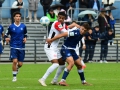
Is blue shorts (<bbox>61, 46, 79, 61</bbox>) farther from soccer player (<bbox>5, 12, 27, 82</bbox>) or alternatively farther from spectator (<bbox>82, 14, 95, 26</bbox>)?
spectator (<bbox>82, 14, 95, 26</bbox>)

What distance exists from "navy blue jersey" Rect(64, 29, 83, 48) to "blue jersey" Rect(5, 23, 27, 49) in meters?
2.16

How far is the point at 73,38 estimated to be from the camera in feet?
56.2

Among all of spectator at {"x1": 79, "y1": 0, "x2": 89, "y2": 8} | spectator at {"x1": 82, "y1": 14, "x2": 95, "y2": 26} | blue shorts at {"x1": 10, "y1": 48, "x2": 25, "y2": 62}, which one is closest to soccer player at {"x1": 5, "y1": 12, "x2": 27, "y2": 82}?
blue shorts at {"x1": 10, "y1": 48, "x2": 25, "y2": 62}

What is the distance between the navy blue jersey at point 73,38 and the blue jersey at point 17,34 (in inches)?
85.0

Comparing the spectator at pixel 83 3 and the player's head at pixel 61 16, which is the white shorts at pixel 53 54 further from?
the spectator at pixel 83 3

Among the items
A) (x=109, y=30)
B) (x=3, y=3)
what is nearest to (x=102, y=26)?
(x=109, y=30)

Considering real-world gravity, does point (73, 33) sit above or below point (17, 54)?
above

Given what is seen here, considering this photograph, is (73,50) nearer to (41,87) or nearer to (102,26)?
(41,87)

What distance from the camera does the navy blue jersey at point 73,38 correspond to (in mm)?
16906

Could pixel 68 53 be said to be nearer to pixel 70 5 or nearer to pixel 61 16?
pixel 61 16

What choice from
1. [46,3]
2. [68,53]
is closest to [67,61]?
[68,53]

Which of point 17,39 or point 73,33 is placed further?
point 17,39

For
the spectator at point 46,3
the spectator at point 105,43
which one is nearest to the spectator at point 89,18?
the spectator at point 105,43

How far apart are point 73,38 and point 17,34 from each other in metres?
2.47
